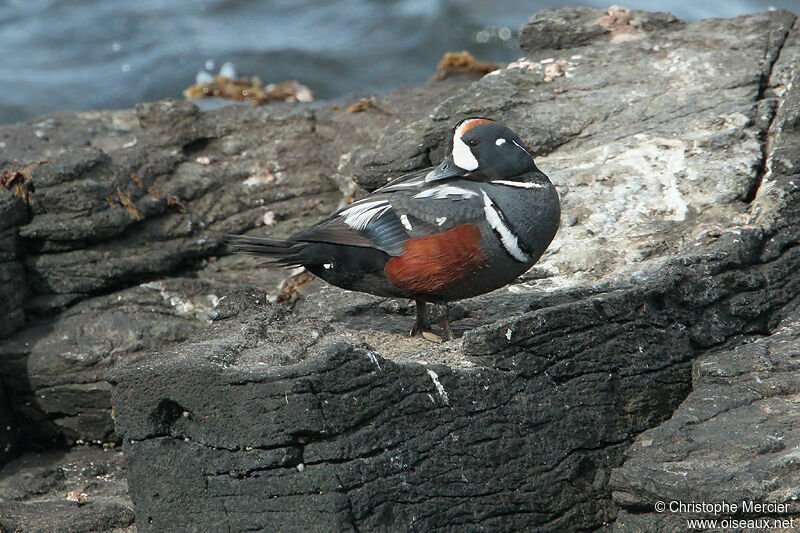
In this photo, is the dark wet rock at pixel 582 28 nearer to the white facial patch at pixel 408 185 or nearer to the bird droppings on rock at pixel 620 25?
the bird droppings on rock at pixel 620 25

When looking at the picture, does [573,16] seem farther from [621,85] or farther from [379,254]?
[379,254]

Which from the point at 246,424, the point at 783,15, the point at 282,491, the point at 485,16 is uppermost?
the point at 783,15

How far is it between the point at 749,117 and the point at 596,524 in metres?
2.83

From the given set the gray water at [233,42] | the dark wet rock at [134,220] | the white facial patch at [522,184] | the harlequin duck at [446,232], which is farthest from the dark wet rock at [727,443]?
the gray water at [233,42]

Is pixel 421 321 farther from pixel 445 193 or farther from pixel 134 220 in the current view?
pixel 134 220

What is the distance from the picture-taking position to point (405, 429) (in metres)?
3.89

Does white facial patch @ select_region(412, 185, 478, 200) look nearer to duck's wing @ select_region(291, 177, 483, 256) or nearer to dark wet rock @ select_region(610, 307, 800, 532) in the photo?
duck's wing @ select_region(291, 177, 483, 256)

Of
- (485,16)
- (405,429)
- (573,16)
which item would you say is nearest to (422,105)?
(573,16)

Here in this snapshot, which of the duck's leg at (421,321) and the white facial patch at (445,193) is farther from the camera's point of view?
the duck's leg at (421,321)

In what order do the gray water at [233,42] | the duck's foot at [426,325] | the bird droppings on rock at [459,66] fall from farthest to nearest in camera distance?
the gray water at [233,42], the bird droppings on rock at [459,66], the duck's foot at [426,325]

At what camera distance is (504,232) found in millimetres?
4352

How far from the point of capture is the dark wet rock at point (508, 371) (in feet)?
12.5

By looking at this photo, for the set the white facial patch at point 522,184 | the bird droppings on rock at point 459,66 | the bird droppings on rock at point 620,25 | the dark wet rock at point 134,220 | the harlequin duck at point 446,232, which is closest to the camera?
the harlequin duck at point 446,232

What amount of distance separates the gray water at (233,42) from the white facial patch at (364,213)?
8334 mm
